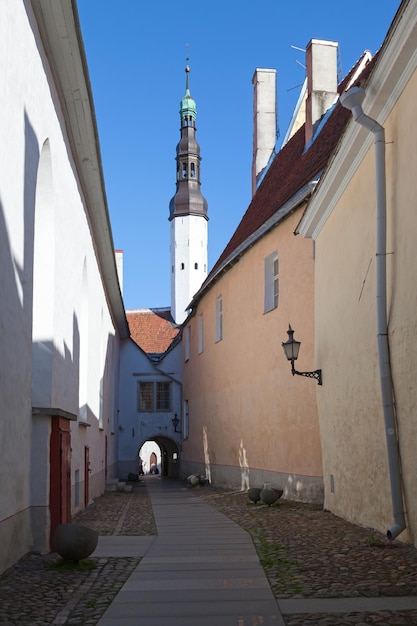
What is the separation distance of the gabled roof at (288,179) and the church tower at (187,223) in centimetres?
2436

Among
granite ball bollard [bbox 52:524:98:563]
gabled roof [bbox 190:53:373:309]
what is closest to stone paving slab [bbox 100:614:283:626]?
granite ball bollard [bbox 52:524:98:563]

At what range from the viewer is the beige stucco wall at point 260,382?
16.6 m

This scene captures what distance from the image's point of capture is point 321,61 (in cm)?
2188

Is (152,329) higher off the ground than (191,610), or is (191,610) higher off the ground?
(152,329)

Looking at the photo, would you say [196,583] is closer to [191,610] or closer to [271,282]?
[191,610]

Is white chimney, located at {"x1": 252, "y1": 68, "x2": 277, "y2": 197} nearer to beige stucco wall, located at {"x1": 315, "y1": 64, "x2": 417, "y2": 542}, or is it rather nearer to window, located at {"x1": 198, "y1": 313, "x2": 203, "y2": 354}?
window, located at {"x1": 198, "y1": 313, "x2": 203, "y2": 354}

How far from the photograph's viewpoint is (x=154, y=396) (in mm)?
37625

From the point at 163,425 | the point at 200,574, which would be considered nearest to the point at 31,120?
the point at 200,574

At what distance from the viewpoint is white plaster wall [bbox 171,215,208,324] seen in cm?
5416

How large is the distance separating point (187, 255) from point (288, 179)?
110 feet

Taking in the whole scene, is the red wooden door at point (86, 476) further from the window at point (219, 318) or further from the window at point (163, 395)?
the window at point (163, 395)

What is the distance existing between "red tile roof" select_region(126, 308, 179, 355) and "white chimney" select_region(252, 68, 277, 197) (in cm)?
1664

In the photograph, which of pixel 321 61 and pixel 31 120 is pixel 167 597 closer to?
pixel 31 120

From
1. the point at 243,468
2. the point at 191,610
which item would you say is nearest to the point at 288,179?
the point at 243,468
